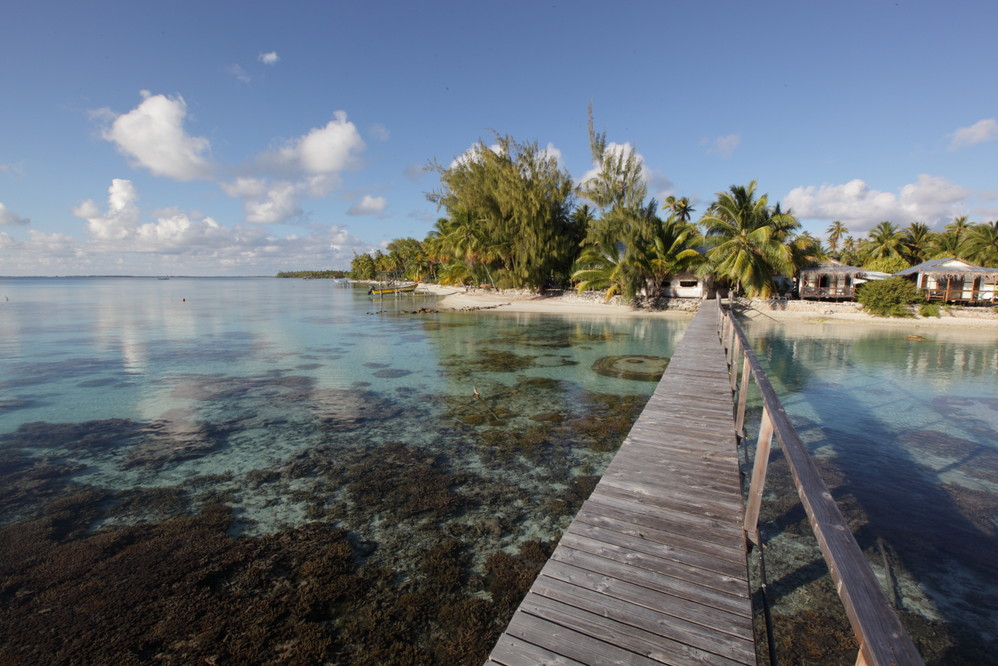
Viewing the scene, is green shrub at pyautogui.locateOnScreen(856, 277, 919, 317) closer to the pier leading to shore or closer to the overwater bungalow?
the overwater bungalow

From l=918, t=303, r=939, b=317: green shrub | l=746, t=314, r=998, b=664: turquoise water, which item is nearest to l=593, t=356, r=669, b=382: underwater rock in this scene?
l=746, t=314, r=998, b=664: turquoise water

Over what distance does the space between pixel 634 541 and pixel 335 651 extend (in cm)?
258

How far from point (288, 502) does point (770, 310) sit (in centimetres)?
3067

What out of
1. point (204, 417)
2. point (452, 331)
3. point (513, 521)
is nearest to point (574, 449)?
point (513, 521)

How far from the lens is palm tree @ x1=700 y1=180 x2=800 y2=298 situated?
28203 millimetres

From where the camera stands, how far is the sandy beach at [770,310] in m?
23.8

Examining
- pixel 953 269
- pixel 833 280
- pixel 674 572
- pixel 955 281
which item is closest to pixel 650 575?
pixel 674 572

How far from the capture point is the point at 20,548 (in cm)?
504

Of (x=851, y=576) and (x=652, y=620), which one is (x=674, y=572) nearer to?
(x=652, y=620)

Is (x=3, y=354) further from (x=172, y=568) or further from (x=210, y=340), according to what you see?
(x=172, y=568)

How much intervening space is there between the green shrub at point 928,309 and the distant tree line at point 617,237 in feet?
21.1

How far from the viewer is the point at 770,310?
28.9 meters

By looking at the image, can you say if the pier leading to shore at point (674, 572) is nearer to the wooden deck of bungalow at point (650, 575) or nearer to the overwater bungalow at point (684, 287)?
the wooden deck of bungalow at point (650, 575)

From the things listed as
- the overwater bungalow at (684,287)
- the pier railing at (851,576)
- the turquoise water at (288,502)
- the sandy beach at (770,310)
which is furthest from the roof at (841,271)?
the pier railing at (851,576)
